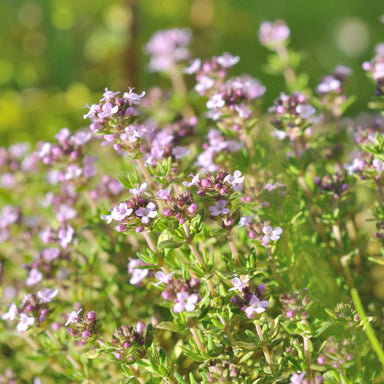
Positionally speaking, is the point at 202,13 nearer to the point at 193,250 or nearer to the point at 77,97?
the point at 77,97

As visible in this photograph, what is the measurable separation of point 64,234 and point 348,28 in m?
5.20

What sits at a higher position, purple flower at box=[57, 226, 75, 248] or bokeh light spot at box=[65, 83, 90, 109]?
purple flower at box=[57, 226, 75, 248]

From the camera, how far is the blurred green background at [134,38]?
4816mm

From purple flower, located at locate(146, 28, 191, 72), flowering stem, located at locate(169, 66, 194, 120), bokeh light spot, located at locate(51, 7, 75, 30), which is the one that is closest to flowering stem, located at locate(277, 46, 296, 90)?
purple flower, located at locate(146, 28, 191, 72)

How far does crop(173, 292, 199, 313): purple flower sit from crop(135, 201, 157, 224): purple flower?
11.5 inches

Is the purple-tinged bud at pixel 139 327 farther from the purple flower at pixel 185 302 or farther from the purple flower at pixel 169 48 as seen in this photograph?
the purple flower at pixel 169 48

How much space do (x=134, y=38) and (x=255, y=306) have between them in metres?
3.66

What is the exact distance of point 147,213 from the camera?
1.67m

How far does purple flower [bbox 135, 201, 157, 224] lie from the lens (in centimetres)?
164

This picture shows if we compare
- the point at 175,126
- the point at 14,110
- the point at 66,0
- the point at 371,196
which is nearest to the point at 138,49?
the point at 66,0

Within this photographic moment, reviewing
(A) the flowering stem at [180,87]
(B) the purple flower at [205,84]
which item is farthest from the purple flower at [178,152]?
(A) the flowering stem at [180,87]

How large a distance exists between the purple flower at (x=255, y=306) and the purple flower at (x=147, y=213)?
0.45m

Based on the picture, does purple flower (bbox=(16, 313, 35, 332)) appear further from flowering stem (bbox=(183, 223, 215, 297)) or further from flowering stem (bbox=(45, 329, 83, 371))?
flowering stem (bbox=(183, 223, 215, 297))

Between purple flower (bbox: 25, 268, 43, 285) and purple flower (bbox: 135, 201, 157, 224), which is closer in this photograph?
purple flower (bbox: 135, 201, 157, 224)
